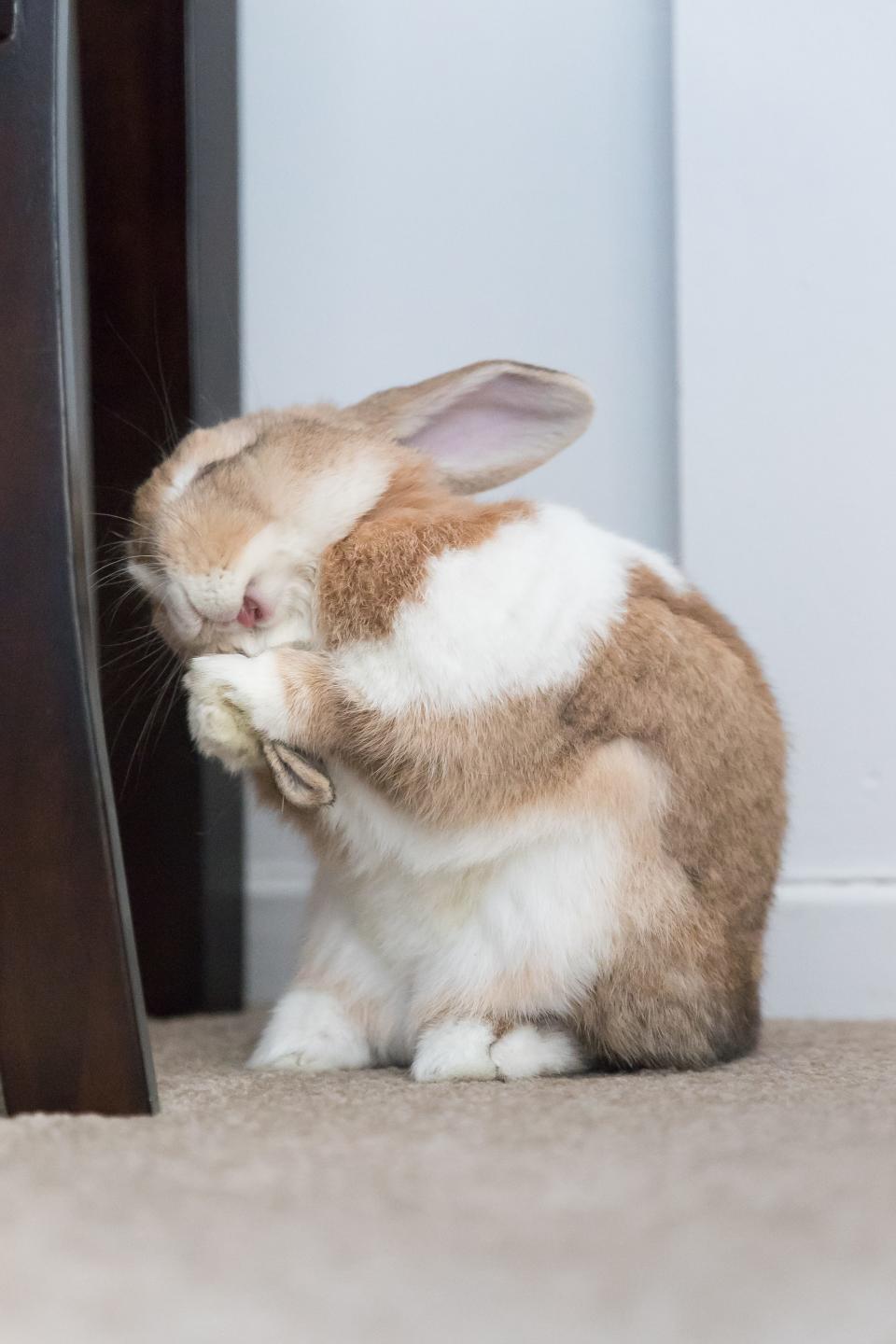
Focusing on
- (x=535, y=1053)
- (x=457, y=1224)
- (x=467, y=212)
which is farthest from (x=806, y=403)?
(x=457, y=1224)

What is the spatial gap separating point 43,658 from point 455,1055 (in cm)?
40

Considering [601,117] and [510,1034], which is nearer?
[510,1034]

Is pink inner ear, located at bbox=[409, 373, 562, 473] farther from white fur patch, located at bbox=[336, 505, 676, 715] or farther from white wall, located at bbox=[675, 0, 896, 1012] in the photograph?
white wall, located at bbox=[675, 0, 896, 1012]

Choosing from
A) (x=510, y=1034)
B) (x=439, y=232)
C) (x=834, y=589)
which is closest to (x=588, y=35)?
(x=439, y=232)

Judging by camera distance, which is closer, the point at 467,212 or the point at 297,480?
the point at 297,480

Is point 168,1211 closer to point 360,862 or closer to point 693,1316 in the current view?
point 693,1316

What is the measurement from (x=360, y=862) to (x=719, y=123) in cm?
86

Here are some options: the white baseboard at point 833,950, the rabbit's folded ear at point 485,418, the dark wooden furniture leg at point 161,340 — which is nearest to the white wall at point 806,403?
the white baseboard at point 833,950

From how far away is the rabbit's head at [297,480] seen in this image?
0.98 metres

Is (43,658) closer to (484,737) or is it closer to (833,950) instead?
(484,737)

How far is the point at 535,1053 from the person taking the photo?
0.96m

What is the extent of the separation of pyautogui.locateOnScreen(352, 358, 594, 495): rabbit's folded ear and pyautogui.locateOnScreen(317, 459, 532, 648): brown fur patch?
0.11m

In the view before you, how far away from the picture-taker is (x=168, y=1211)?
54 centimetres

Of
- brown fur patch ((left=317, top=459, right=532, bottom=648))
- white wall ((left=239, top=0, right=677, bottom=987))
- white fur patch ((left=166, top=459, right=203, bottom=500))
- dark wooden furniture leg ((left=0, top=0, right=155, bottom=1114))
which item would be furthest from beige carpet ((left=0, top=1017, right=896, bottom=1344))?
white wall ((left=239, top=0, right=677, bottom=987))
